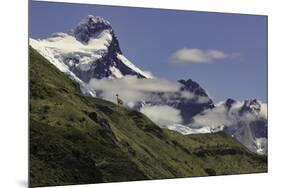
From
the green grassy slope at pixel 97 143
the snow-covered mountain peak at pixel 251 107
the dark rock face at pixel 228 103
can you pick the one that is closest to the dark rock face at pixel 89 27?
the green grassy slope at pixel 97 143

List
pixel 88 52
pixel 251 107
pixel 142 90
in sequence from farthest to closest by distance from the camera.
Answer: pixel 251 107, pixel 142 90, pixel 88 52

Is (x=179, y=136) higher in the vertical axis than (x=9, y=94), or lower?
lower

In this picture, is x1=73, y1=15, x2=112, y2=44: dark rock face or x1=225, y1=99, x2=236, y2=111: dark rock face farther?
x1=225, y1=99, x2=236, y2=111: dark rock face

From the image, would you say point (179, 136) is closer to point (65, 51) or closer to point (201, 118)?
point (201, 118)

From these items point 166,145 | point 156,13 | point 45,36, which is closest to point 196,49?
point 156,13

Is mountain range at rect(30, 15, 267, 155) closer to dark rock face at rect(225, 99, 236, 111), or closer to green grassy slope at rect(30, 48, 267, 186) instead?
dark rock face at rect(225, 99, 236, 111)

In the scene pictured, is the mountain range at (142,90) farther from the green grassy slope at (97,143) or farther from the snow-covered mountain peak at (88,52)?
the green grassy slope at (97,143)

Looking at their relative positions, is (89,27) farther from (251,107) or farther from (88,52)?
(251,107)

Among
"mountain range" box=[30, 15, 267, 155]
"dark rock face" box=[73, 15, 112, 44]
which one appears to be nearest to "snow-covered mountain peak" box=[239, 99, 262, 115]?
"mountain range" box=[30, 15, 267, 155]

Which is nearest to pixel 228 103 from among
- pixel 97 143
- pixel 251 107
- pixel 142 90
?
pixel 251 107
